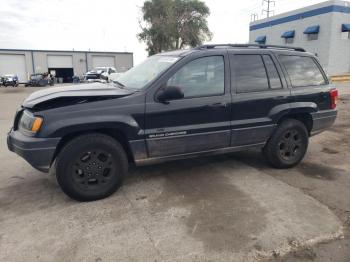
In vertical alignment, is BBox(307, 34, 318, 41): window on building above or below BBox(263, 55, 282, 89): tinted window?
above

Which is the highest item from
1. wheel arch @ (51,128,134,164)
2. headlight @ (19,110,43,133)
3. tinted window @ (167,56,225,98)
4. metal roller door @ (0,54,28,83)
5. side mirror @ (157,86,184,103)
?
metal roller door @ (0,54,28,83)

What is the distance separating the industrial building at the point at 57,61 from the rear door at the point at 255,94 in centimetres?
4569

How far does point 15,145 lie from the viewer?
3725 mm

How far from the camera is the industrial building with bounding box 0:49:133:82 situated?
45469mm

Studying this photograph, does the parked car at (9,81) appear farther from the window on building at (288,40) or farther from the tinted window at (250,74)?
the tinted window at (250,74)

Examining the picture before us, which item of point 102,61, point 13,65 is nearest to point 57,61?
point 13,65

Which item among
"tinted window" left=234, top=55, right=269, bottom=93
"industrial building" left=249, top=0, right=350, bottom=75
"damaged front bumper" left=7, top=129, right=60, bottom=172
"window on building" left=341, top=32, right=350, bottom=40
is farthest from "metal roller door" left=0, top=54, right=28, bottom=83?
"tinted window" left=234, top=55, right=269, bottom=93

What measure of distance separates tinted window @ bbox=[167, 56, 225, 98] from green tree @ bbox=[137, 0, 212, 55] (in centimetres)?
3873

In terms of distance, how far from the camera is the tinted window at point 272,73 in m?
4.70

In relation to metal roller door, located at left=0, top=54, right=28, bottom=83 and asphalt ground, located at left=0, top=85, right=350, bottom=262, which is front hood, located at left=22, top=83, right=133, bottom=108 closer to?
asphalt ground, located at left=0, top=85, right=350, bottom=262

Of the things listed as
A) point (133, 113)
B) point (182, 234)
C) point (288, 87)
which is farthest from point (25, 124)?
point (288, 87)

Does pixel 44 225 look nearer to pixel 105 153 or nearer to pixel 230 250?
pixel 105 153

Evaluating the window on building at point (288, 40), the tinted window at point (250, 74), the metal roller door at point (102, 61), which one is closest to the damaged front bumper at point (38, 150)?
the tinted window at point (250, 74)

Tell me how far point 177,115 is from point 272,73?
5.60ft
